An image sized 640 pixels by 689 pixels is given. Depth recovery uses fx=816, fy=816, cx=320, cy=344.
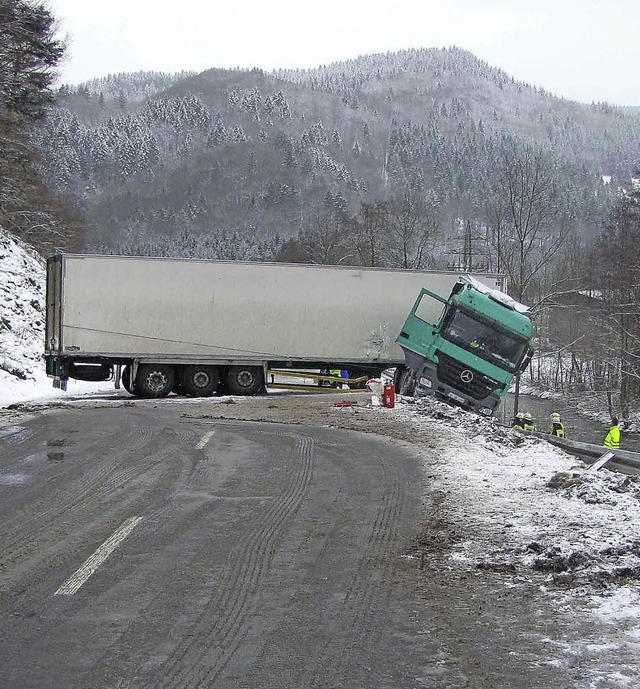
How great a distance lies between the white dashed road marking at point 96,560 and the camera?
19.4 feet

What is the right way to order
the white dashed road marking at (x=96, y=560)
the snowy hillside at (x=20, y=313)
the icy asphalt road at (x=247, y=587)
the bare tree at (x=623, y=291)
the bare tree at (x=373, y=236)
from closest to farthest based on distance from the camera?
the icy asphalt road at (x=247, y=587)
the white dashed road marking at (x=96, y=560)
the snowy hillside at (x=20, y=313)
the bare tree at (x=623, y=291)
the bare tree at (x=373, y=236)

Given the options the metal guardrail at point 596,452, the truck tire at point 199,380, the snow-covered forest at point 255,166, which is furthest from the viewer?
the snow-covered forest at point 255,166

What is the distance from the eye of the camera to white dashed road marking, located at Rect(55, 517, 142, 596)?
5.91m

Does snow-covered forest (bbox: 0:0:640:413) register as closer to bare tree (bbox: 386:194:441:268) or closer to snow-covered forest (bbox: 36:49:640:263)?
bare tree (bbox: 386:194:441:268)

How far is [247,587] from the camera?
5969 mm

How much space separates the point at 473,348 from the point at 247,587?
1771 cm

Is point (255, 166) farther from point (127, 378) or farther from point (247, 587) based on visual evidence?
point (247, 587)

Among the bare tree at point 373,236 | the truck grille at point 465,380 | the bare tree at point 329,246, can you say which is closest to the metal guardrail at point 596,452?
the truck grille at point 465,380

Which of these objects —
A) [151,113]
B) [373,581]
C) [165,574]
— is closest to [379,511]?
[373,581]

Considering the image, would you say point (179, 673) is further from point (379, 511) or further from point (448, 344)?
point (448, 344)

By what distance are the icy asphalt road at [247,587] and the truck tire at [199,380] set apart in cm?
1272

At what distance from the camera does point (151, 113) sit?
172125 mm

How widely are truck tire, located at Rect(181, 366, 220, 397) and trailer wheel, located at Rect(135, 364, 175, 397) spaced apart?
0.57 meters

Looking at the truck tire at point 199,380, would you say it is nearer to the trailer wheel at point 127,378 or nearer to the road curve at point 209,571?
the trailer wheel at point 127,378
